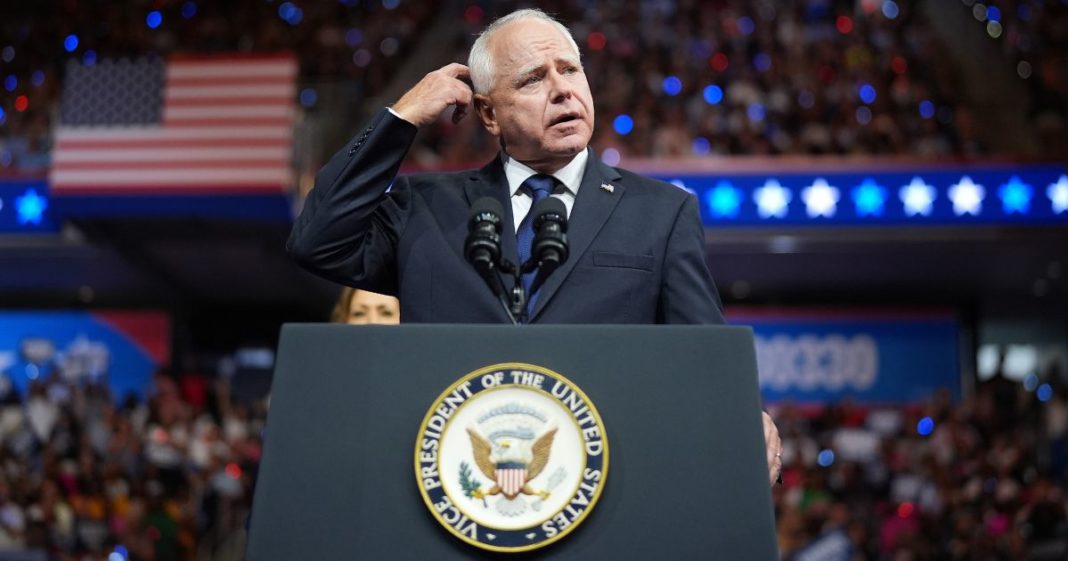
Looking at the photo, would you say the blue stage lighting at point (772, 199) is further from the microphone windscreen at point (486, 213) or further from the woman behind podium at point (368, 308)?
the microphone windscreen at point (486, 213)

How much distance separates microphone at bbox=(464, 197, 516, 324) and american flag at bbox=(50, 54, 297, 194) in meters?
9.13

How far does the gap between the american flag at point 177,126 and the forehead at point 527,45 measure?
8.75m

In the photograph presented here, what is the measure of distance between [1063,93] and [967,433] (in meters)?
3.65

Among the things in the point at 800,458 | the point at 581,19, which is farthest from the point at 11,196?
the point at 800,458

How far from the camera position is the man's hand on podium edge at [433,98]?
191 cm

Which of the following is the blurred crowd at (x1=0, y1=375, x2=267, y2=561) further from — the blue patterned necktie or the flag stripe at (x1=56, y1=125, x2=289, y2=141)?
the blue patterned necktie

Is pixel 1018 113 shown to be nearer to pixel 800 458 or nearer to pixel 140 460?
pixel 800 458

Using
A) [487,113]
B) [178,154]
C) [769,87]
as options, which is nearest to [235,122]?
[178,154]

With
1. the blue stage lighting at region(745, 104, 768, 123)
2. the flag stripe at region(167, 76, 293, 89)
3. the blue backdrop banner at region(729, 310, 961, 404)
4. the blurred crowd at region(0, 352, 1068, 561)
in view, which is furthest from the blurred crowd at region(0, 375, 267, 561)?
the blue backdrop banner at region(729, 310, 961, 404)

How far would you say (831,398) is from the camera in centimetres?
1273

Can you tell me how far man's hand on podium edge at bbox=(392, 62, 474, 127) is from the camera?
191cm

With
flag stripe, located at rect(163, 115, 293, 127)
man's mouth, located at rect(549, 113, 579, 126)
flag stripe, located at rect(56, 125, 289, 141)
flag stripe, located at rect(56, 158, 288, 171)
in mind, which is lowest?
man's mouth, located at rect(549, 113, 579, 126)

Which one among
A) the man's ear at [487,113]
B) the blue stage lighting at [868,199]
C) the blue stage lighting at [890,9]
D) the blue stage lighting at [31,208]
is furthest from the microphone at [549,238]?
the blue stage lighting at [890,9]

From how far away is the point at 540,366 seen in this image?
145 centimetres
